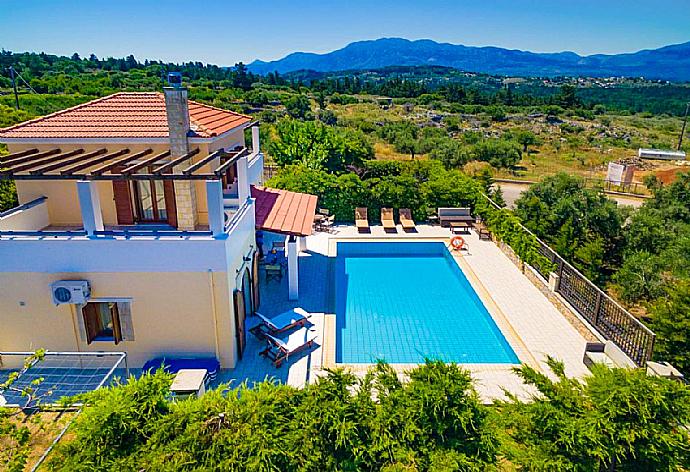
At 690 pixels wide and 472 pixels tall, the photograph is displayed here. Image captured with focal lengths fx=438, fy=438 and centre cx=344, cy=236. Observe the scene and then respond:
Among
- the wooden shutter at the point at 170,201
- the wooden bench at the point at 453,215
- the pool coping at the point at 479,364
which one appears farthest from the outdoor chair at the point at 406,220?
the wooden shutter at the point at 170,201

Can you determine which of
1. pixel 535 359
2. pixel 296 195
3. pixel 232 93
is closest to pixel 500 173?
pixel 296 195

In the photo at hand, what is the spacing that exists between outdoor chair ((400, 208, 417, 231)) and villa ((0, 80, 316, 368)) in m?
11.2

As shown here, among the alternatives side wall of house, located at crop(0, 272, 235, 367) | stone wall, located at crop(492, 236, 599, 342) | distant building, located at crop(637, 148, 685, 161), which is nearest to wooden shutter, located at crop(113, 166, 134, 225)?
side wall of house, located at crop(0, 272, 235, 367)

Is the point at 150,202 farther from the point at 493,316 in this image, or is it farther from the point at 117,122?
the point at 493,316

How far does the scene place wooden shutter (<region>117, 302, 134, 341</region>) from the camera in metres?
10.5

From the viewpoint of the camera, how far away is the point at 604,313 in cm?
1289

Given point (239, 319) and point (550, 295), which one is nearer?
point (239, 319)

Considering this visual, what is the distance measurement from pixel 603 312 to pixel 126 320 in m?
13.1

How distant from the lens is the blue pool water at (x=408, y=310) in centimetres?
1277

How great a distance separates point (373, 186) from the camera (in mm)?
23812

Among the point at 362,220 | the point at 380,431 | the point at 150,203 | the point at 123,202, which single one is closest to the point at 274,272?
the point at 150,203

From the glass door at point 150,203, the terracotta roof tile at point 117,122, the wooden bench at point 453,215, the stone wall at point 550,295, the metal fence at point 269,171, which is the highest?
the terracotta roof tile at point 117,122

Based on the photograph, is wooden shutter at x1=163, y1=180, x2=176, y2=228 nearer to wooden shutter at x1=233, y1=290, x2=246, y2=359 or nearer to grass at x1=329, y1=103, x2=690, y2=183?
wooden shutter at x1=233, y1=290, x2=246, y2=359

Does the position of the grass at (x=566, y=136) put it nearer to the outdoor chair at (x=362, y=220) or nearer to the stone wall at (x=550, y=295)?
the outdoor chair at (x=362, y=220)
